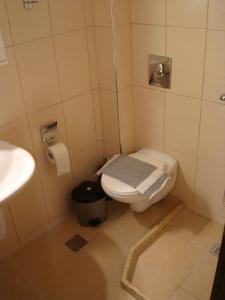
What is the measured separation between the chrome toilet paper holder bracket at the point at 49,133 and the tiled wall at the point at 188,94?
612mm

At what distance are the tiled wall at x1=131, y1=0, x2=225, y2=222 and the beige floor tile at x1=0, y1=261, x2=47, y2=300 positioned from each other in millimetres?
1174

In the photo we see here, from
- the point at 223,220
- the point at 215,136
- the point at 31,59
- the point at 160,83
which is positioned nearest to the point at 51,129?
the point at 31,59

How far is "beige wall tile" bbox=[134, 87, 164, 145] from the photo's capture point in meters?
2.17

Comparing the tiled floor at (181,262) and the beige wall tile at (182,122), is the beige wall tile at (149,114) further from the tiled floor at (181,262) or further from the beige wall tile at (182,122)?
the tiled floor at (181,262)

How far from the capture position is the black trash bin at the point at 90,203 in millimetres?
2203

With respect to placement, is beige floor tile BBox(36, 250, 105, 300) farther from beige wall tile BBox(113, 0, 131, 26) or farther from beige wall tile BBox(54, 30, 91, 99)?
beige wall tile BBox(113, 0, 131, 26)

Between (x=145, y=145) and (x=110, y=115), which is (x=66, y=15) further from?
(x=145, y=145)

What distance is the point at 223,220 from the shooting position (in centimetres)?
221

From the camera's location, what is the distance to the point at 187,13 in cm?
178

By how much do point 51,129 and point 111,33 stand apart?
2.29ft

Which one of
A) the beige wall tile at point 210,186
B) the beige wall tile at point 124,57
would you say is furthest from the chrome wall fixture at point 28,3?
the beige wall tile at point 210,186

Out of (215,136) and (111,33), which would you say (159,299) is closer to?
(215,136)

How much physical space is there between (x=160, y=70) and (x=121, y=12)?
1.38 feet

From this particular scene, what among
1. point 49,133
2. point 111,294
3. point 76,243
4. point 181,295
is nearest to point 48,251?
point 76,243
